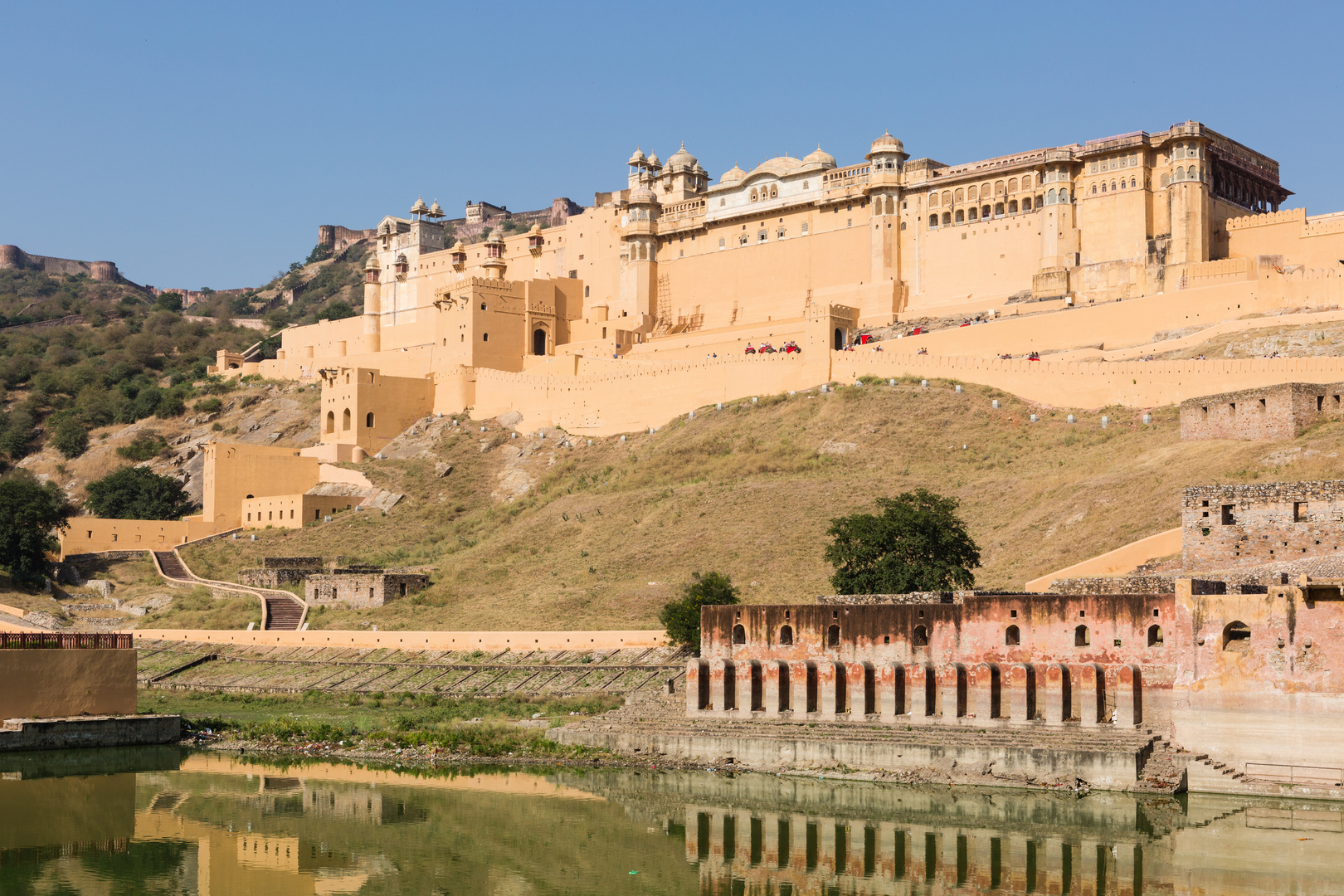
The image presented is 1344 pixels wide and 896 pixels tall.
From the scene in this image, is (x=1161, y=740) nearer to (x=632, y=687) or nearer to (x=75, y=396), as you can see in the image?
(x=632, y=687)

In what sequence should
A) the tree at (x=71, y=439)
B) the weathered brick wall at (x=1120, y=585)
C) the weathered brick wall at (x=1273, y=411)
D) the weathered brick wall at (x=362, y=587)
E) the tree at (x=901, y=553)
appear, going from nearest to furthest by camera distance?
the weathered brick wall at (x=1120, y=585) < the tree at (x=901, y=553) < the weathered brick wall at (x=1273, y=411) < the weathered brick wall at (x=362, y=587) < the tree at (x=71, y=439)

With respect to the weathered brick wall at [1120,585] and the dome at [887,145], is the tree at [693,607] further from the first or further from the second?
the dome at [887,145]

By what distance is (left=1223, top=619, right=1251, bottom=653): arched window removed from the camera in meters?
25.3

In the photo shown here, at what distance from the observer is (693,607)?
A: 115ft

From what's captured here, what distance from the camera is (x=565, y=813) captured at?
25750 mm

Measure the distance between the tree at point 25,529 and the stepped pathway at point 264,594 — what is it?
366 centimetres

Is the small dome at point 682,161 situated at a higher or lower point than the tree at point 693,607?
higher

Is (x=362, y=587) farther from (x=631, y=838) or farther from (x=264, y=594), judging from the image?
(x=631, y=838)

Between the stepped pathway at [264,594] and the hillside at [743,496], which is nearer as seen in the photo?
the hillside at [743,496]

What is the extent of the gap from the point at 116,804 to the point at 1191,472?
79.9 feet

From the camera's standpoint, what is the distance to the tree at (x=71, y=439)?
244ft

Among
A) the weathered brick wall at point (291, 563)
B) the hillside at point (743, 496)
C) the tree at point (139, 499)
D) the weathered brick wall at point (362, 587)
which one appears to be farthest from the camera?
Answer: the tree at point (139, 499)

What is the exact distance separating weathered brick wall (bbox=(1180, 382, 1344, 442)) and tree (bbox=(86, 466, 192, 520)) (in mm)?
38974

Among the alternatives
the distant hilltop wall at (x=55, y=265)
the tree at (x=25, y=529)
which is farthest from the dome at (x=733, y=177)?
the distant hilltop wall at (x=55, y=265)
